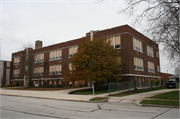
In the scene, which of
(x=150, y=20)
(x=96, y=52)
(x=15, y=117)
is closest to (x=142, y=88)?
(x=96, y=52)

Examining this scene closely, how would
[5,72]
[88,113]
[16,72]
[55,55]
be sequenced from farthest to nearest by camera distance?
1. [5,72]
2. [16,72]
3. [55,55]
4. [88,113]

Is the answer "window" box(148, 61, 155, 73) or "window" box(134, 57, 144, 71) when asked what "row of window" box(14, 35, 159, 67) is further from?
"window" box(148, 61, 155, 73)

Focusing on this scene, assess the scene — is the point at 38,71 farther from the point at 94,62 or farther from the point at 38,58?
the point at 94,62

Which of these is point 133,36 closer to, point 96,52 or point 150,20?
point 96,52

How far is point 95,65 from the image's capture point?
74.2 ft

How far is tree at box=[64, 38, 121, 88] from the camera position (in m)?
22.4

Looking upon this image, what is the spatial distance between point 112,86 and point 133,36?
14.0 m

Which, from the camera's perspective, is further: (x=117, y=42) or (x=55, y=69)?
(x=55, y=69)

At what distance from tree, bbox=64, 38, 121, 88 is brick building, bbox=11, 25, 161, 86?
10.4 feet

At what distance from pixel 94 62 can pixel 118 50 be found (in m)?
8.41

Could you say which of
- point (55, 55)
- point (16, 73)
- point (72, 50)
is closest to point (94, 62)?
point (72, 50)

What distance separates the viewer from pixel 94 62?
22375mm

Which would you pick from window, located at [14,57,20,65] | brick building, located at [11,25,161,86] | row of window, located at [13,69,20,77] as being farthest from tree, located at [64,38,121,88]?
window, located at [14,57,20,65]

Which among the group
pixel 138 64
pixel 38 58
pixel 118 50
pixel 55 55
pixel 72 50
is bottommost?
pixel 138 64
